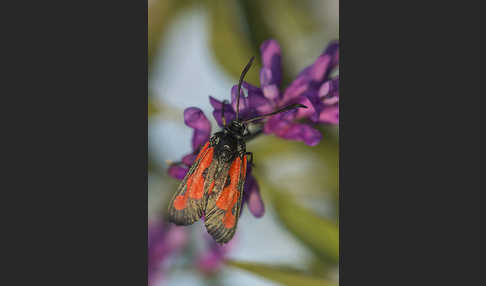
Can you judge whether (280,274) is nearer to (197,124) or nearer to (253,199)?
(253,199)

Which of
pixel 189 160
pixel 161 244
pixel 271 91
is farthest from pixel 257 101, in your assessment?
pixel 161 244

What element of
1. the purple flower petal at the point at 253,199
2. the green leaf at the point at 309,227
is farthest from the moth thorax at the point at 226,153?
the green leaf at the point at 309,227

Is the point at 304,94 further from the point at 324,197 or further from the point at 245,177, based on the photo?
the point at 324,197

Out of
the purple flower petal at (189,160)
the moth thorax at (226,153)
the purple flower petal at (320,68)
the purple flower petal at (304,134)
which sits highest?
the purple flower petal at (320,68)

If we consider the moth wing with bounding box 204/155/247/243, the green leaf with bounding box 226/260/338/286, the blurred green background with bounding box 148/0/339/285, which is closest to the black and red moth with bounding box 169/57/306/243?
the moth wing with bounding box 204/155/247/243

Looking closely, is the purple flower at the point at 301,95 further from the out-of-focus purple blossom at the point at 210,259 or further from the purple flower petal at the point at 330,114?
the out-of-focus purple blossom at the point at 210,259

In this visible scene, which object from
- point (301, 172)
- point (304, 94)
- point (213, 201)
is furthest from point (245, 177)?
point (301, 172)

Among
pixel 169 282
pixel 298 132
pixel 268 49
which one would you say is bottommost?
pixel 169 282

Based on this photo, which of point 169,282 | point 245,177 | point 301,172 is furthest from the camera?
point 301,172
